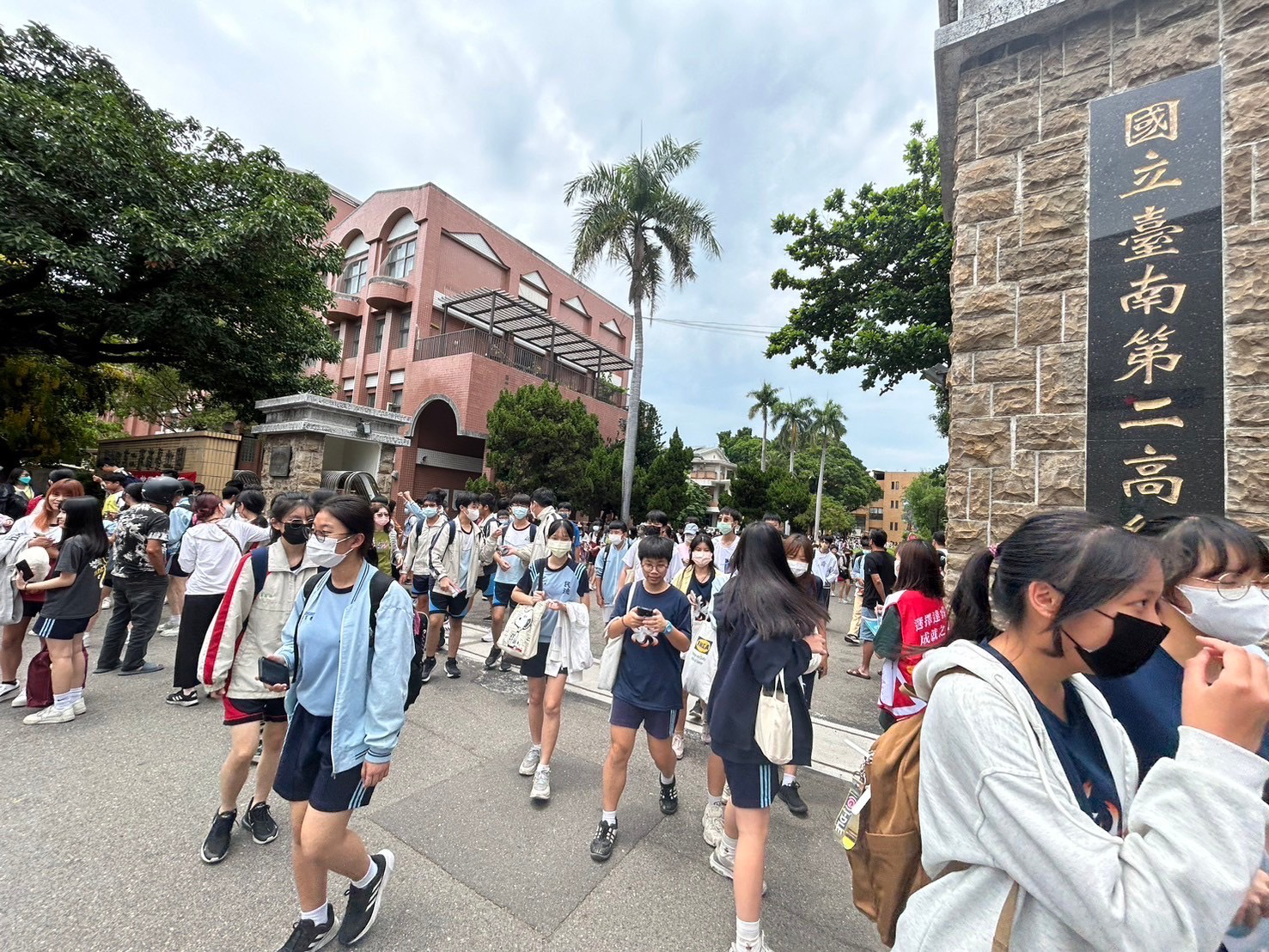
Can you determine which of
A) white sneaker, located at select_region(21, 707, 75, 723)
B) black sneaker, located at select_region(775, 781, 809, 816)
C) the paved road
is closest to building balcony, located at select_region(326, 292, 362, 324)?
the paved road

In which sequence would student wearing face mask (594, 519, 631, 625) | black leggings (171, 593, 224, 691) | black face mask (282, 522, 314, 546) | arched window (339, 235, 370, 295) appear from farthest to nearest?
arched window (339, 235, 370, 295) < student wearing face mask (594, 519, 631, 625) < black leggings (171, 593, 224, 691) < black face mask (282, 522, 314, 546)

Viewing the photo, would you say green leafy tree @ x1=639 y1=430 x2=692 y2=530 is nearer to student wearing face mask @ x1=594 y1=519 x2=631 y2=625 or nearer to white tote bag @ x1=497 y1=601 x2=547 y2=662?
student wearing face mask @ x1=594 y1=519 x2=631 y2=625

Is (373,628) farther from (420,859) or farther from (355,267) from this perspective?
(355,267)

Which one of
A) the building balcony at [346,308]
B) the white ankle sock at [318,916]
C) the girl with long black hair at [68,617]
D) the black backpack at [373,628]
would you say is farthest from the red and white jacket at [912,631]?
the building balcony at [346,308]

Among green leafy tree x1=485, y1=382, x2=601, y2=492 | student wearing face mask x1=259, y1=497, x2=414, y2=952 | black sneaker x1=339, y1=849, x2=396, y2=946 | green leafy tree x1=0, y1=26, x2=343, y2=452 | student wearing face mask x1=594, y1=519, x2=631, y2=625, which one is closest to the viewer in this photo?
student wearing face mask x1=259, y1=497, x2=414, y2=952

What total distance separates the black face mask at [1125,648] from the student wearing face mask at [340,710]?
7.44ft

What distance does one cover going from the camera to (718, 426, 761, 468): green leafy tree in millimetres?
55578

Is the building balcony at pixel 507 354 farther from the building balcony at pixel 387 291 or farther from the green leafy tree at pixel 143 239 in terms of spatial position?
the green leafy tree at pixel 143 239

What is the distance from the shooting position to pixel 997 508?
3662 millimetres

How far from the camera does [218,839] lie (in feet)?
8.75

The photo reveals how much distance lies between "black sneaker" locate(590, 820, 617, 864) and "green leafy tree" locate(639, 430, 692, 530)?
14.8 meters

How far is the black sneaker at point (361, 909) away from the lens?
2.20m

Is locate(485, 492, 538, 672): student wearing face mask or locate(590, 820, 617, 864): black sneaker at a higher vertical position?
locate(485, 492, 538, 672): student wearing face mask

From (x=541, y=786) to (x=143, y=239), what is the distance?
13.2 m
